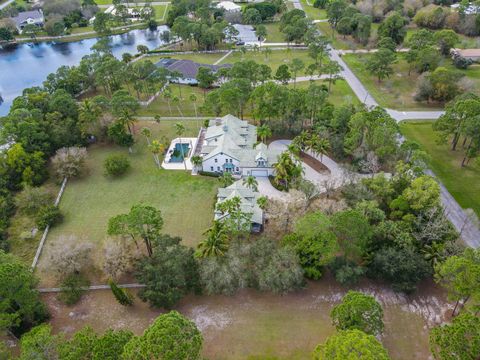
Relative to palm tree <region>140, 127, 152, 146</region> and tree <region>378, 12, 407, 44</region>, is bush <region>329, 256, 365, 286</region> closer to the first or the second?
palm tree <region>140, 127, 152, 146</region>

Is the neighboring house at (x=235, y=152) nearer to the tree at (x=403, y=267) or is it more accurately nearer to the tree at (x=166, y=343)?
the tree at (x=403, y=267)

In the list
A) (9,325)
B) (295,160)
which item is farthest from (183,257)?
(295,160)

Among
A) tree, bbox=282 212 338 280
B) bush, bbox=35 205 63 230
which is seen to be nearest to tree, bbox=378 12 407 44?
tree, bbox=282 212 338 280

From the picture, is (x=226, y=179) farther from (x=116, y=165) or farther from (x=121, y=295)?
(x=121, y=295)

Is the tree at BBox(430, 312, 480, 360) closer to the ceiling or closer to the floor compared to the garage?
closer to the ceiling

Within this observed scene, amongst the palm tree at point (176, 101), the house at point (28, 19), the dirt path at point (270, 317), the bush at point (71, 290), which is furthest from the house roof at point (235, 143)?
the house at point (28, 19)

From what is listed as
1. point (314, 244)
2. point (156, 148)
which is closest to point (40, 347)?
point (314, 244)
